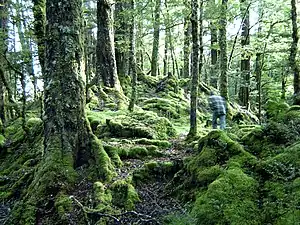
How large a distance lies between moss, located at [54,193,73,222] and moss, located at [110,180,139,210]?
87 cm

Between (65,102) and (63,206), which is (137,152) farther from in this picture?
(63,206)

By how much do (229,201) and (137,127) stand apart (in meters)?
5.55

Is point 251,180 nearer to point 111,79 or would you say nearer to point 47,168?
point 47,168

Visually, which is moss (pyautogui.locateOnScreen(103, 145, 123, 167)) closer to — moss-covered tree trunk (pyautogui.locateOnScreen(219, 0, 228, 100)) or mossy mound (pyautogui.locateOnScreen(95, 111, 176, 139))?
mossy mound (pyautogui.locateOnScreen(95, 111, 176, 139))

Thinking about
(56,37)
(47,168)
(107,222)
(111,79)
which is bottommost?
(107,222)

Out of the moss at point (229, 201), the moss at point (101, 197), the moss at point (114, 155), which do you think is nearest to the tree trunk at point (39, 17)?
the moss at point (114, 155)

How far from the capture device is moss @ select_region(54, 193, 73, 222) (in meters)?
5.99

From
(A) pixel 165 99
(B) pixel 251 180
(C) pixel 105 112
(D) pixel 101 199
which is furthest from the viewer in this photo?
(A) pixel 165 99

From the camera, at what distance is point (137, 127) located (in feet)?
33.2

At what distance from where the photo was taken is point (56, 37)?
739cm

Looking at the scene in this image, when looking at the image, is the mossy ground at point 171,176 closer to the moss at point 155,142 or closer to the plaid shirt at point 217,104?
the moss at point 155,142

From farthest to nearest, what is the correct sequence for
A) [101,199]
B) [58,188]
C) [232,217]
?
[58,188] < [101,199] < [232,217]

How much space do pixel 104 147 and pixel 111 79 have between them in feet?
23.3

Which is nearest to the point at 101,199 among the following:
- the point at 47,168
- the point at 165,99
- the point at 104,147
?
the point at 47,168
